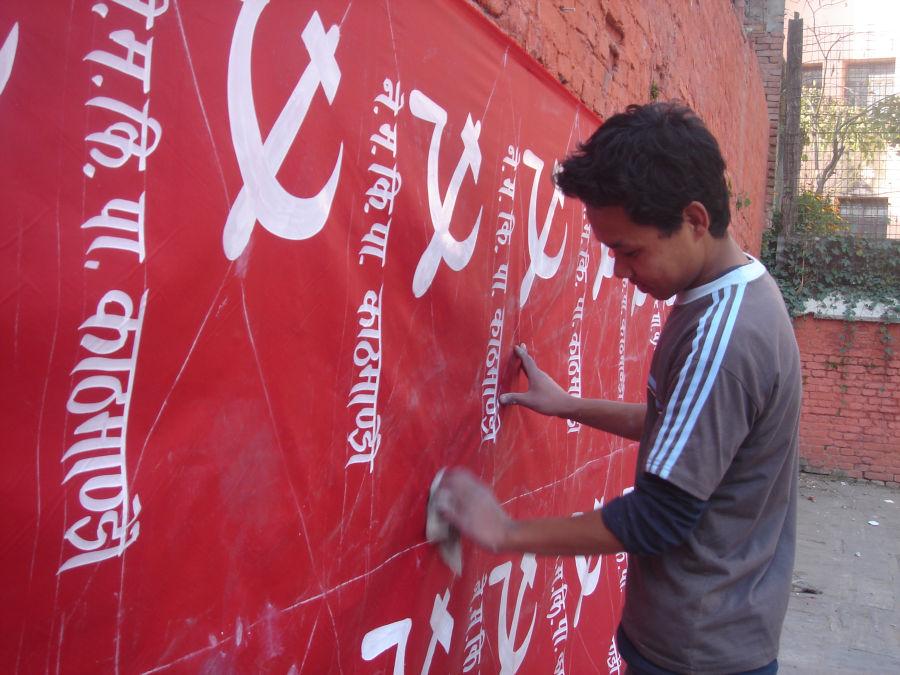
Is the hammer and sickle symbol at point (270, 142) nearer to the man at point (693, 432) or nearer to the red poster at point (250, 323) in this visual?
the red poster at point (250, 323)

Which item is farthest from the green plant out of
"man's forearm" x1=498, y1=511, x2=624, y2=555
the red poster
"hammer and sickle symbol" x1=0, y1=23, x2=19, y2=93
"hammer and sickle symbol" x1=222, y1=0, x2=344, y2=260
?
"hammer and sickle symbol" x1=0, y1=23, x2=19, y2=93

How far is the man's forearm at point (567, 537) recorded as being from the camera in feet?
4.60

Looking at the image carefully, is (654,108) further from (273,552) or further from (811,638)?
(811,638)

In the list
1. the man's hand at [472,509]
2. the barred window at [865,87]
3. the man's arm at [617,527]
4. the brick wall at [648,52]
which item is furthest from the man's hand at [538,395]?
the barred window at [865,87]

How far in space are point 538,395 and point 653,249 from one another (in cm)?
71

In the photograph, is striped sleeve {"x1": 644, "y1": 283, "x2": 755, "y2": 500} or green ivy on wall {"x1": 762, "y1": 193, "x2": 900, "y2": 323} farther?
green ivy on wall {"x1": 762, "y1": 193, "x2": 900, "y2": 323}

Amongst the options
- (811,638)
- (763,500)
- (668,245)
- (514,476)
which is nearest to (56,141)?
(668,245)

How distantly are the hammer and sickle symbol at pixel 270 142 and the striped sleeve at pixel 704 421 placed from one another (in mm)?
722

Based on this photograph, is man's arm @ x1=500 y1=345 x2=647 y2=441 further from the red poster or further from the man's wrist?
the red poster

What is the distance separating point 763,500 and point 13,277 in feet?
4.48

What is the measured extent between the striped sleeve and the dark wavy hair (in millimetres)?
242

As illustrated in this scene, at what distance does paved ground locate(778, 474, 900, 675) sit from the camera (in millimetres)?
4172

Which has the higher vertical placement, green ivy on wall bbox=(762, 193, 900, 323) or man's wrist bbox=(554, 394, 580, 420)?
green ivy on wall bbox=(762, 193, 900, 323)

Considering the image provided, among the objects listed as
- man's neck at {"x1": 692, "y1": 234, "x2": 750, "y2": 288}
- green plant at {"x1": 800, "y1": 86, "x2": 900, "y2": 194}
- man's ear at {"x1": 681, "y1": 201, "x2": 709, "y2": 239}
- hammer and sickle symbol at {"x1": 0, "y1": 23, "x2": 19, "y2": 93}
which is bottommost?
man's neck at {"x1": 692, "y1": 234, "x2": 750, "y2": 288}
